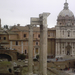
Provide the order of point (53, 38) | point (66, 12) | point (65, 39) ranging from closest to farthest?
1. point (65, 39)
2. point (53, 38)
3. point (66, 12)

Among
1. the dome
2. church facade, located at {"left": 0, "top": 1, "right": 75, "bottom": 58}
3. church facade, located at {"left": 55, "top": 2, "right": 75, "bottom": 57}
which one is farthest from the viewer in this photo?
the dome

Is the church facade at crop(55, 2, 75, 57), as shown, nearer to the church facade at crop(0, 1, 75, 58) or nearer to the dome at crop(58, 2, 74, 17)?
the church facade at crop(0, 1, 75, 58)

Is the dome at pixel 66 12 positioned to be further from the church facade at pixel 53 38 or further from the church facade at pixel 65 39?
the church facade at pixel 65 39

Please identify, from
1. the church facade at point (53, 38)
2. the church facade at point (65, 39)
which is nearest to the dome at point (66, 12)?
the church facade at point (53, 38)

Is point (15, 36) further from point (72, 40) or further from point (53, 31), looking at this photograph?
point (72, 40)

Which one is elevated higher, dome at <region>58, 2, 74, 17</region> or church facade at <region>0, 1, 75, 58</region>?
dome at <region>58, 2, 74, 17</region>

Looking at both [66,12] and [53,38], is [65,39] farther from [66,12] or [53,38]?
[66,12]

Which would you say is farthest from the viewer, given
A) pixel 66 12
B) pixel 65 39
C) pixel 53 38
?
pixel 66 12

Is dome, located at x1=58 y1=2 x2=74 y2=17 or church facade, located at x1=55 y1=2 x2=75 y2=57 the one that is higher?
dome, located at x1=58 y1=2 x2=74 y2=17

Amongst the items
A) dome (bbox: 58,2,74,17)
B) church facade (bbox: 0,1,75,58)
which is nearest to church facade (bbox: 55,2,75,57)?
church facade (bbox: 0,1,75,58)

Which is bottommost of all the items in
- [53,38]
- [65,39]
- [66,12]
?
[65,39]

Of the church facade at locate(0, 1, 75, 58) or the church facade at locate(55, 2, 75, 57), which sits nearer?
the church facade at locate(0, 1, 75, 58)

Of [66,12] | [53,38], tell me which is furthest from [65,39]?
[66,12]

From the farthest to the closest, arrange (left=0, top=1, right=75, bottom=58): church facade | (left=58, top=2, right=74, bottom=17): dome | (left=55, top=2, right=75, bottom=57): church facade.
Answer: (left=58, top=2, right=74, bottom=17): dome < (left=55, top=2, right=75, bottom=57): church facade < (left=0, top=1, right=75, bottom=58): church facade
